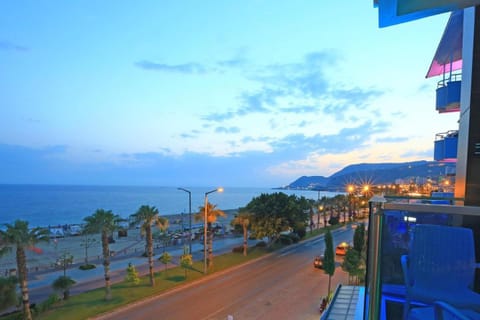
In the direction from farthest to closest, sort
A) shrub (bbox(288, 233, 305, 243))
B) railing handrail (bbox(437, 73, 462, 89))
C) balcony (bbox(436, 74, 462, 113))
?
1. shrub (bbox(288, 233, 305, 243))
2. railing handrail (bbox(437, 73, 462, 89))
3. balcony (bbox(436, 74, 462, 113))

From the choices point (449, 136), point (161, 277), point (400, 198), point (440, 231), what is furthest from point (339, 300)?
point (161, 277)

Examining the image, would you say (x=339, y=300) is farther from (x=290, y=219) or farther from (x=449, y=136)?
(x=290, y=219)

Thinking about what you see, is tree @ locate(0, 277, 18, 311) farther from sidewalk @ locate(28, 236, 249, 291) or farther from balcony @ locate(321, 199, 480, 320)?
balcony @ locate(321, 199, 480, 320)

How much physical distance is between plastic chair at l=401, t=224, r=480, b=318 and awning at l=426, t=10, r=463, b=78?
985cm

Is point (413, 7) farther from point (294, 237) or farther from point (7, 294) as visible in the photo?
point (294, 237)

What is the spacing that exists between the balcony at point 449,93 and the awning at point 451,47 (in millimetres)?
914

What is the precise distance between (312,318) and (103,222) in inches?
570

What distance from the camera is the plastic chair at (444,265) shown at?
3230 mm

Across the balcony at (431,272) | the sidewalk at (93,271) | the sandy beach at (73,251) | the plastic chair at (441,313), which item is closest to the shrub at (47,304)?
the sidewalk at (93,271)

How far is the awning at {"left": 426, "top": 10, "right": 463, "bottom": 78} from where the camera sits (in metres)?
10.4

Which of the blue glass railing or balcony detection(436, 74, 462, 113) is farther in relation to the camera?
balcony detection(436, 74, 462, 113)

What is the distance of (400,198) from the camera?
4000 mm

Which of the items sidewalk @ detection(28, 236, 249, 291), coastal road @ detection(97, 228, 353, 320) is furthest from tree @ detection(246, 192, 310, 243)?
sidewalk @ detection(28, 236, 249, 291)

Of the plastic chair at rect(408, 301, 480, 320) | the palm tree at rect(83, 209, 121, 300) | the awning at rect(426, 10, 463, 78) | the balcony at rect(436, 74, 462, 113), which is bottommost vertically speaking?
the palm tree at rect(83, 209, 121, 300)
